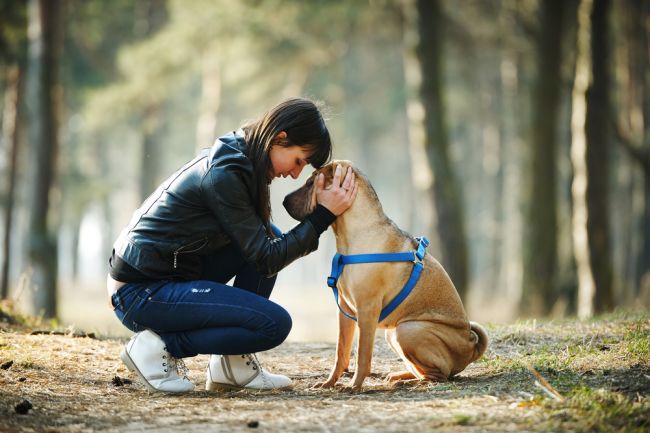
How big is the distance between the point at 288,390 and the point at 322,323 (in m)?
14.5

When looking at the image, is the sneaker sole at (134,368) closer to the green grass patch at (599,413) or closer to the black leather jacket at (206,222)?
the black leather jacket at (206,222)

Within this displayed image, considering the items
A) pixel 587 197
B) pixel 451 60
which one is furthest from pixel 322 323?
pixel 451 60

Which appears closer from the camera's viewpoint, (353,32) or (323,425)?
(323,425)

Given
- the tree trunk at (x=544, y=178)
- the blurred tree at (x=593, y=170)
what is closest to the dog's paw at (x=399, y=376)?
the blurred tree at (x=593, y=170)

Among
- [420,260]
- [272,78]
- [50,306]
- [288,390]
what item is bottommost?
[50,306]

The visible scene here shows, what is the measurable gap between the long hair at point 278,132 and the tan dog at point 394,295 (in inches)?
9.7

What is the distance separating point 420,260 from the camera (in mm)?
4812

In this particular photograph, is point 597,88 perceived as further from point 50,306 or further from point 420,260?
point 50,306

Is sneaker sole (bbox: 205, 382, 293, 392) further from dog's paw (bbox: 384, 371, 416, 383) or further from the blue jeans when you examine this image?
dog's paw (bbox: 384, 371, 416, 383)

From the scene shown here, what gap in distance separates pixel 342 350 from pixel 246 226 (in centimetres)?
120

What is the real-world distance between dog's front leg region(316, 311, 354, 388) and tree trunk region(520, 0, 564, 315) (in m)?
8.54

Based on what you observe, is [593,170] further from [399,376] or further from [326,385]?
[326,385]

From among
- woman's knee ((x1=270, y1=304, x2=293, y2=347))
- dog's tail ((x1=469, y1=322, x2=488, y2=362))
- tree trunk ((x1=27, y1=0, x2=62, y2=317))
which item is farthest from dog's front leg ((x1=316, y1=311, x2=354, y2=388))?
tree trunk ((x1=27, y1=0, x2=62, y2=317))

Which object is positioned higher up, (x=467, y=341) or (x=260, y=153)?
(x=260, y=153)
